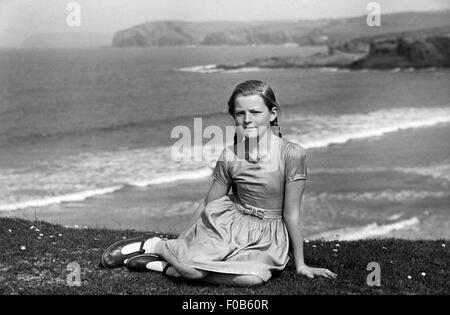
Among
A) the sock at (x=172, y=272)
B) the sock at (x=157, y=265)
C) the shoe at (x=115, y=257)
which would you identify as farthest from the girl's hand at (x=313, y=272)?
the shoe at (x=115, y=257)

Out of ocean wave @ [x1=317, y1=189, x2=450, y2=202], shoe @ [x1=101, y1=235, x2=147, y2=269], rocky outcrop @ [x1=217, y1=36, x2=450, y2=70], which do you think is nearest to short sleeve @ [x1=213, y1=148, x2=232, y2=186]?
shoe @ [x1=101, y1=235, x2=147, y2=269]

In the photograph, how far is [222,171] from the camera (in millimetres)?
5996

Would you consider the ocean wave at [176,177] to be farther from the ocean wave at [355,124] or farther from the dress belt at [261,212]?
the dress belt at [261,212]

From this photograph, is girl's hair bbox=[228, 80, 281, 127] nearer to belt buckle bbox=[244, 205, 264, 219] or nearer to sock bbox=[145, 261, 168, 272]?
belt buckle bbox=[244, 205, 264, 219]

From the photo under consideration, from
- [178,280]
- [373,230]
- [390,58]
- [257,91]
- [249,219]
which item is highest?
[257,91]

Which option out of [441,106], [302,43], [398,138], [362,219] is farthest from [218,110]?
[302,43]

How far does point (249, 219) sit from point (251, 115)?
0.98m

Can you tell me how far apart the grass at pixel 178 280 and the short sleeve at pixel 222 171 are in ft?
3.20

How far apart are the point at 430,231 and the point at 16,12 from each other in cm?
5814

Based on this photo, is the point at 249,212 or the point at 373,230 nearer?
the point at 249,212

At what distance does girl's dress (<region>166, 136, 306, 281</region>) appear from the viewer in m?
5.75

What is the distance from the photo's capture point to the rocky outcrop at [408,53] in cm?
7362

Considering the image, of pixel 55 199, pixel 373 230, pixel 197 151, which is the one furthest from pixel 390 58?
pixel 373 230

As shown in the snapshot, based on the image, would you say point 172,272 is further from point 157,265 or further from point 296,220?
point 296,220
